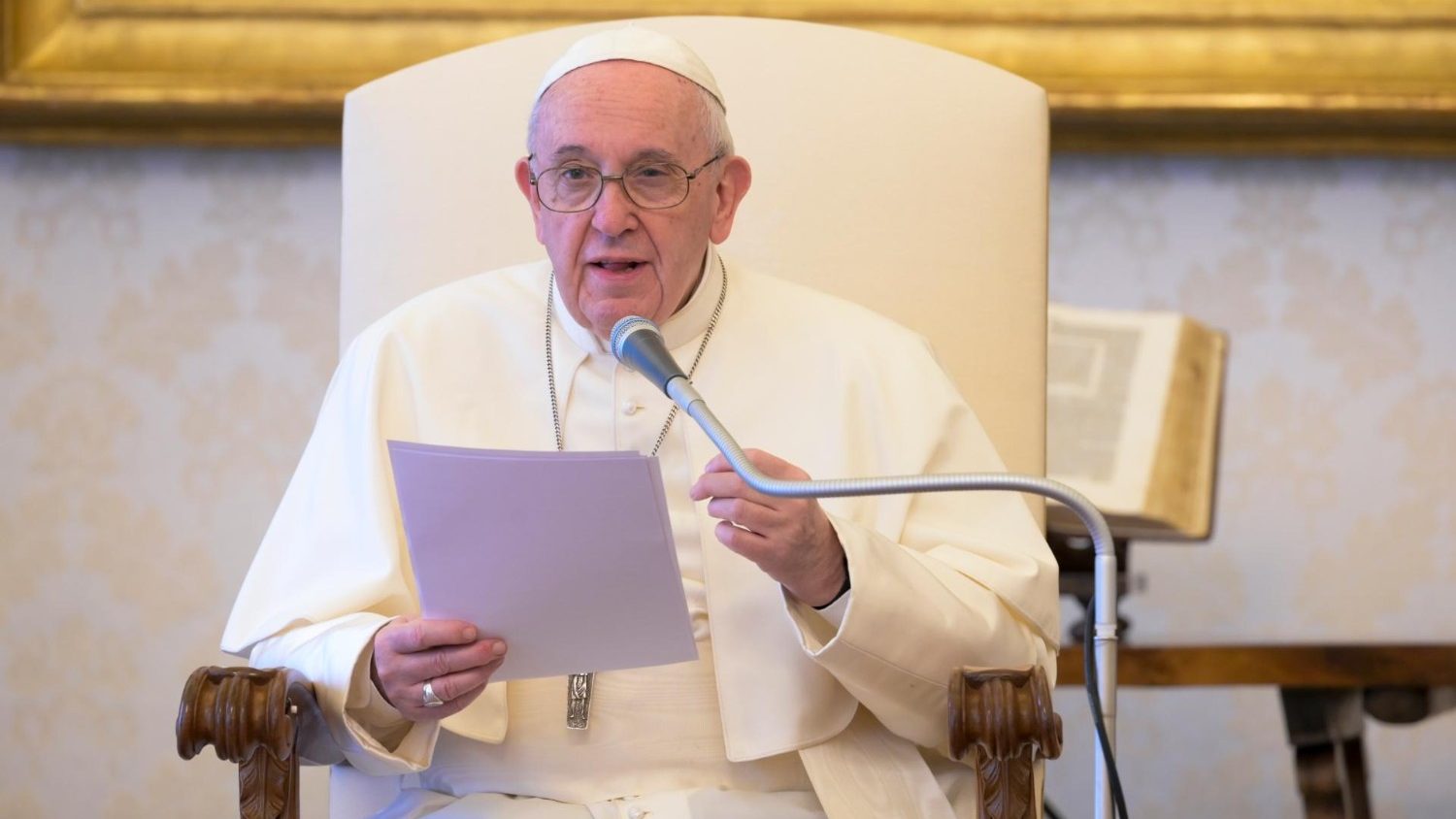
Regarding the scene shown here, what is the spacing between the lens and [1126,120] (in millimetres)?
3625

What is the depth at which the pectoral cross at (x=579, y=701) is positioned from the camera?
2.16 m

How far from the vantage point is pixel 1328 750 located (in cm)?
330

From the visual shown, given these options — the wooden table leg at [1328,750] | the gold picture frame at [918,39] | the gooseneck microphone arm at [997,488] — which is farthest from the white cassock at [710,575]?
the gold picture frame at [918,39]

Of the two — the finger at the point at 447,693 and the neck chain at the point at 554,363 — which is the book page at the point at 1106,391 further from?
the finger at the point at 447,693

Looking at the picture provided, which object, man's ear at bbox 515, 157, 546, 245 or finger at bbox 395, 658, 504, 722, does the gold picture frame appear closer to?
man's ear at bbox 515, 157, 546, 245

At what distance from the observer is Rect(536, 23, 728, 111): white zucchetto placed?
229 centimetres

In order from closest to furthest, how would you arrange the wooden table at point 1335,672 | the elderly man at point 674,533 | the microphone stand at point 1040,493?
the microphone stand at point 1040,493, the elderly man at point 674,533, the wooden table at point 1335,672

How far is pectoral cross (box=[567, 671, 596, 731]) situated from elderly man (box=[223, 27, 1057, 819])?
1 cm

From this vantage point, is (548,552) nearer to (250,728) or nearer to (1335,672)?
(250,728)

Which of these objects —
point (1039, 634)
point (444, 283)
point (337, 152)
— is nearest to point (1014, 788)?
point (1039, 634)

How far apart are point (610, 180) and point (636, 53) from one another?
191 mm

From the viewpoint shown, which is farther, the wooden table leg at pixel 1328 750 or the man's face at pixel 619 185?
the wooden table leg at pixel 1328 750

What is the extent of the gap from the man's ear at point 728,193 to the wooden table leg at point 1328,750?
155cm

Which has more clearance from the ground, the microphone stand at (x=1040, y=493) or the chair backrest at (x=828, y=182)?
the chair backrest at (x=828, y=182)
